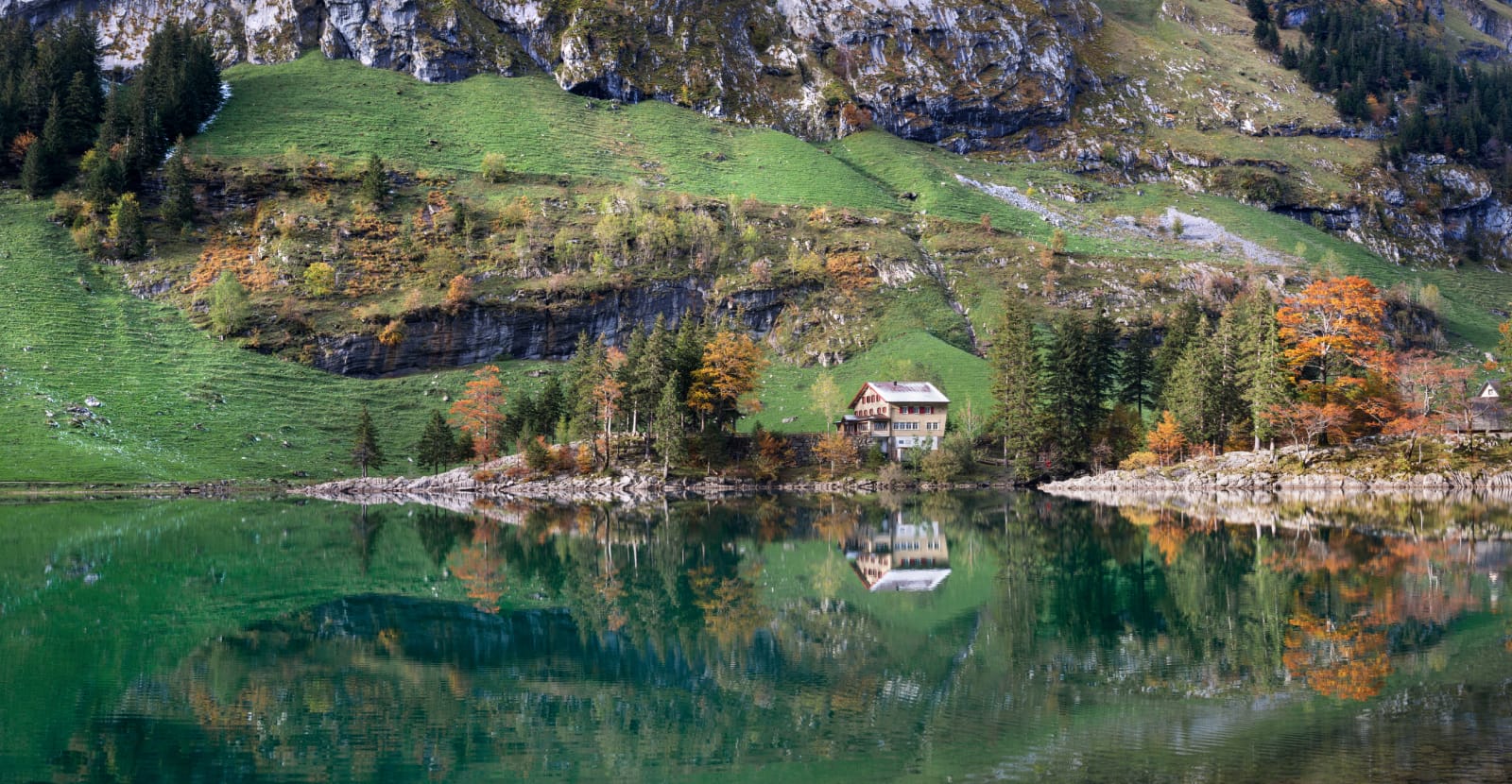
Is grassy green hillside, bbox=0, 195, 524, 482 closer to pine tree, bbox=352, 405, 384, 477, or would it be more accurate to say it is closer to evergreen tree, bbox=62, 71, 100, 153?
pine tree, bbox=352, 405, 384, 477

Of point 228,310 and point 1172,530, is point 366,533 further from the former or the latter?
point 228,310

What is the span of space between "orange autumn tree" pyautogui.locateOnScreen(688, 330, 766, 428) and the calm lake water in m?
47.2

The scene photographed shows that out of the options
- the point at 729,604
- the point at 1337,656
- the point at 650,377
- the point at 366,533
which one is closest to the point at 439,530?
the point at 366,533

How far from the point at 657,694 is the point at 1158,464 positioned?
257 ft

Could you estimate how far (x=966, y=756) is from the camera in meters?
19.2

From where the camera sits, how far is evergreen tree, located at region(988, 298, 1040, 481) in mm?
99875

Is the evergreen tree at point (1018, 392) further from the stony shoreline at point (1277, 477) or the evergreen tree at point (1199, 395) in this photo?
the evergreen tree at point (1199, 395)

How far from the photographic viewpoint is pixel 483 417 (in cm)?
10400

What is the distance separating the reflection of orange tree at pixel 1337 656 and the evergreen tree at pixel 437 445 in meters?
83.0

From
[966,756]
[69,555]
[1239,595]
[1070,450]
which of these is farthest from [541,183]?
[966,756]

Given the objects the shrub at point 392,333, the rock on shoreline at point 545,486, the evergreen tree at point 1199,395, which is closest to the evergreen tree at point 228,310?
the shrub at point 392,333

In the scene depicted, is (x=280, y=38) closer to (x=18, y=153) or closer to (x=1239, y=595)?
(x=18, y=153)

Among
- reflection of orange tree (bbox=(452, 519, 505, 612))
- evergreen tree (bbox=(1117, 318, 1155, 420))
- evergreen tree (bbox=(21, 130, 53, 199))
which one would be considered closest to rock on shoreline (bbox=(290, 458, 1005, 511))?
evergreen tree (bbox=(1117, 318, 1155, 420))

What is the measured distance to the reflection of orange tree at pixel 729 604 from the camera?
31.5 meters
